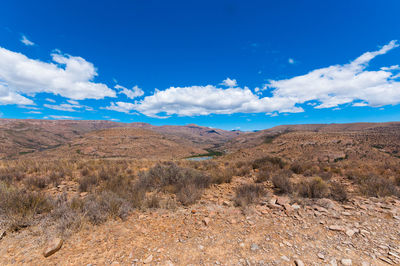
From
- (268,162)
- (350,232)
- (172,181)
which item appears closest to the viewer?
(350,232)

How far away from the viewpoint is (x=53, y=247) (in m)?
2.86

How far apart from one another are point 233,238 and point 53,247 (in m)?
3.52

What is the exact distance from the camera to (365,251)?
2822 mm

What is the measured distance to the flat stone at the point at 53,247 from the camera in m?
2.78

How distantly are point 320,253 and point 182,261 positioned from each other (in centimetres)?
255

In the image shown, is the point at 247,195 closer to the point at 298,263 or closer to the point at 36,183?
the point at 298,263

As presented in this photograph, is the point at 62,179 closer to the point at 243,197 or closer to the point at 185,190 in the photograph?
the point at 185,190

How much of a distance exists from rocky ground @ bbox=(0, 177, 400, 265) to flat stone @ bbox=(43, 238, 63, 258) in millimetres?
23

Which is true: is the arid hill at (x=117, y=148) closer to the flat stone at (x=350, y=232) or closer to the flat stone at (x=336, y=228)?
the flat stone at (x=336, y=228)

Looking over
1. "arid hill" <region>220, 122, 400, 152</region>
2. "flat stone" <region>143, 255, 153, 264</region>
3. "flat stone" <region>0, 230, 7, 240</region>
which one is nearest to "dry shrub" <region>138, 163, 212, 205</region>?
"flat stone" <region>143, 255, 153, 264</region>

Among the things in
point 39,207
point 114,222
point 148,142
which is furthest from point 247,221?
point 148,142

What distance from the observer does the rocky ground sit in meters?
2.74

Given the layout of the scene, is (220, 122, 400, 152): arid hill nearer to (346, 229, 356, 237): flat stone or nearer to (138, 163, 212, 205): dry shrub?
(346, 229, 356, 237): flat stone

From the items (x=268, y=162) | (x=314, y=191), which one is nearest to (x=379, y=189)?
(x=314, y=191)
